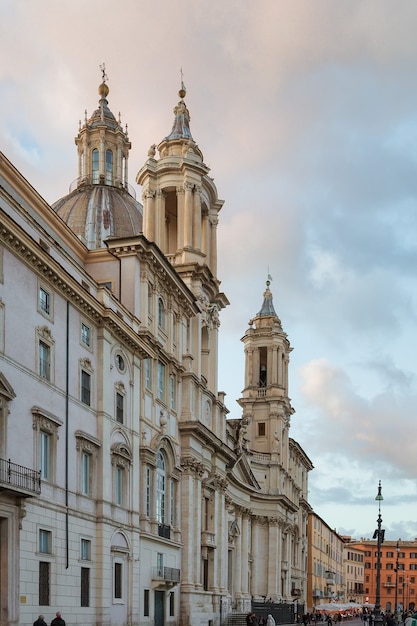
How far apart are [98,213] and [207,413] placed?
55.1 feet

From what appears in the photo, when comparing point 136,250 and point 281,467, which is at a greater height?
point 136,250

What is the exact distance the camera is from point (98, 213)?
63500mm

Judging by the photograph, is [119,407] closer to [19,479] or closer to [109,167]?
[19,479]

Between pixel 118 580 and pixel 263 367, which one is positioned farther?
pixel 263 367

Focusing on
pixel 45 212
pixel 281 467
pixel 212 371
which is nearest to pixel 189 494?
pixel 212 371

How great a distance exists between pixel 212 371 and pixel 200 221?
9.89 meters

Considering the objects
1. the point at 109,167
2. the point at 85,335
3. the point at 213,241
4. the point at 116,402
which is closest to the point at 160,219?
the point at 213,241

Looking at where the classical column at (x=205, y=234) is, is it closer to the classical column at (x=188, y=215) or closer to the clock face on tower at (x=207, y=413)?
the classical column at (x=188, y=215)

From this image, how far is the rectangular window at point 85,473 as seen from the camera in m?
34.5

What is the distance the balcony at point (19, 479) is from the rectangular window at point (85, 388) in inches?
236

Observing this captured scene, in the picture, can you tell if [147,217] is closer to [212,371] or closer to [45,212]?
[212,371]

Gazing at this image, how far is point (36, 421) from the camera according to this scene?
30344 mm

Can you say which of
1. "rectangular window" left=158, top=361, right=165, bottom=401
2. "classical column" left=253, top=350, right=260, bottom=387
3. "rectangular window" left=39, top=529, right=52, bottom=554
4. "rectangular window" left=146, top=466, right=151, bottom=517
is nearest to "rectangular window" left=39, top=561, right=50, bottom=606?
"rectangular window" left=39, top=529, right=52, bottom=554

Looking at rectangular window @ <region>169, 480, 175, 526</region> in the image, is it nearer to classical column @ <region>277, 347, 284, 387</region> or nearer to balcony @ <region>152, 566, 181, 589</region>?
balcony @ <region>152, 566, 181, 589</region>
